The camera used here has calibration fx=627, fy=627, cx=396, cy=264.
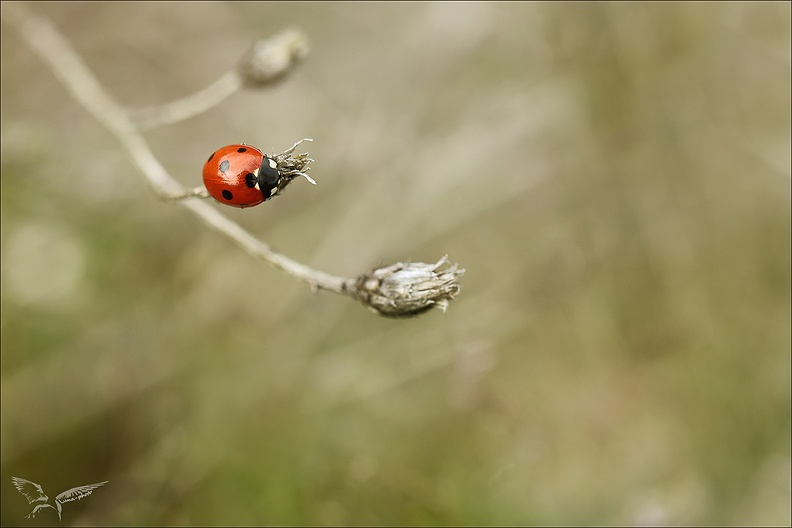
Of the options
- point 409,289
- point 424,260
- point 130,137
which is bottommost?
point 409,289

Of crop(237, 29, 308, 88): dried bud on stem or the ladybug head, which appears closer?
the ladybug head

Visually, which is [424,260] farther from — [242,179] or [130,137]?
[242,179]

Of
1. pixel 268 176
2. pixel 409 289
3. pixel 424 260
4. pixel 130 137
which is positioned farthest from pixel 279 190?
pixel 424 260

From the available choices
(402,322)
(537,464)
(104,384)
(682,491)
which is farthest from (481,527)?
(104,384)

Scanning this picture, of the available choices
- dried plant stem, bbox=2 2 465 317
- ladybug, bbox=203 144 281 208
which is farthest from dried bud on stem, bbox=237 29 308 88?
ladybug, bbox=203 144 281 208

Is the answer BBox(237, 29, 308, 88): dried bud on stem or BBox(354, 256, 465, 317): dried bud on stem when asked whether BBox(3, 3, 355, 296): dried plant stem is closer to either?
BBox(354, 256, 465, 317): dried bud on stem

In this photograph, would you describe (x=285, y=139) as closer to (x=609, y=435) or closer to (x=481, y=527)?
(x=481, y=527)
